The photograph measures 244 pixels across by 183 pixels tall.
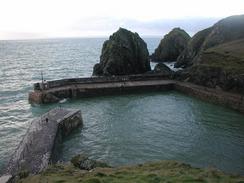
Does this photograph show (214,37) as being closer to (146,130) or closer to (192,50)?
(192,50)

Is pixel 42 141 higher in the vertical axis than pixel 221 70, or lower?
lower

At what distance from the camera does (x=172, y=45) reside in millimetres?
116500

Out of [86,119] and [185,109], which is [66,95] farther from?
[185,109]

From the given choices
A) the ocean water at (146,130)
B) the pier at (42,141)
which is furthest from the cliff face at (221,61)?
the pier at (42,141)

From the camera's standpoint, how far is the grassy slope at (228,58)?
60.9 metres

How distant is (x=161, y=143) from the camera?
36031 millimetres

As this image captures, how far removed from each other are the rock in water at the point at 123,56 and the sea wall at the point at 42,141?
3779 centimetres

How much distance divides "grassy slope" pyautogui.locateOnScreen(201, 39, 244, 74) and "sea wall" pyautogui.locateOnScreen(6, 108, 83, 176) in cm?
3217

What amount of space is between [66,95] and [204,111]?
83.3 ft

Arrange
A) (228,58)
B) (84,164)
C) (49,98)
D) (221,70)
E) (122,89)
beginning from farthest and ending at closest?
1. (228,58)
2. (122,89)
3. (221,70)
4. (49,98)
5. (84,164)

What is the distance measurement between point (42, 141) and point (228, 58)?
148 feet

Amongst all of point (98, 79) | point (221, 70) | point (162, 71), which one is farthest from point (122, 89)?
point (221, 70)

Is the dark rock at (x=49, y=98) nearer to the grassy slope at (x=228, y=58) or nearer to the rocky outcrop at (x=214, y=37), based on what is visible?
the grassy slope at (x=228, y=58)

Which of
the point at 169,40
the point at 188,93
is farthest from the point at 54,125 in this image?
the point at 169,40
